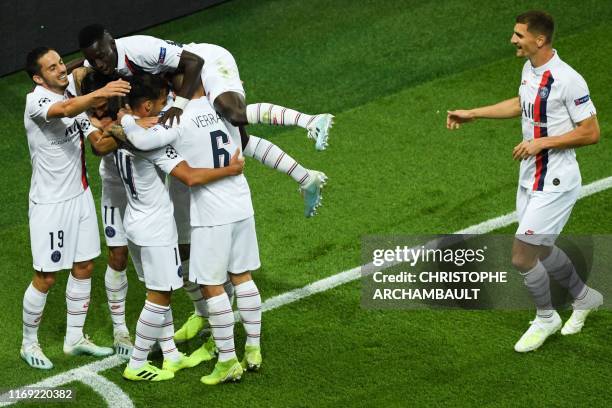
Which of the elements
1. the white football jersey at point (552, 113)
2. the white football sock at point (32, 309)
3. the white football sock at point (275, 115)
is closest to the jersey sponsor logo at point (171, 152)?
the white football sock at point (275, 115)

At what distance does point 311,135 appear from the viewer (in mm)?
7887

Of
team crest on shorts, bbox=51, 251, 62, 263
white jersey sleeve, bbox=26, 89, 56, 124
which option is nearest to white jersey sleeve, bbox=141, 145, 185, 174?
white jersey sleeve, bbox=26, 89, 56, 124

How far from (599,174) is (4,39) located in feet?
20.7

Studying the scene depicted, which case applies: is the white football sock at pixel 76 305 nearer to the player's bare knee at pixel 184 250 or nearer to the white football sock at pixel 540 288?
the player's bare knee at pixel 184 250

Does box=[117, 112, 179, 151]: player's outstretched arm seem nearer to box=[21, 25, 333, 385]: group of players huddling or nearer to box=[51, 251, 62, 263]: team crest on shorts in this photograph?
box=[21, 25, 333, 385]: group of players huddling

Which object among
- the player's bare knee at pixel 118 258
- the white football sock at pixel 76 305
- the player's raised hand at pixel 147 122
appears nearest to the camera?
the player's raised hand at pixel 147 122

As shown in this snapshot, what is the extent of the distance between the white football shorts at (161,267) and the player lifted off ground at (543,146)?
199 cm

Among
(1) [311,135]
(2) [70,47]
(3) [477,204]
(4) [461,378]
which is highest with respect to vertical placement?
(2) [70,47]

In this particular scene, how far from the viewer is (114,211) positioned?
753 centimetres

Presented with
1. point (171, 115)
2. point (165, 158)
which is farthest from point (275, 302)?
point (171, 115)

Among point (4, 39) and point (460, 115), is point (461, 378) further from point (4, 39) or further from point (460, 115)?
point (4, 39)

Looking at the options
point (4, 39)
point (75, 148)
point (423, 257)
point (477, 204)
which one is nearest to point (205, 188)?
point (75, 148)

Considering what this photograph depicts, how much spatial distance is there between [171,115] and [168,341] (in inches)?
58.5

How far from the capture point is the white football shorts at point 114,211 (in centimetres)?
750
